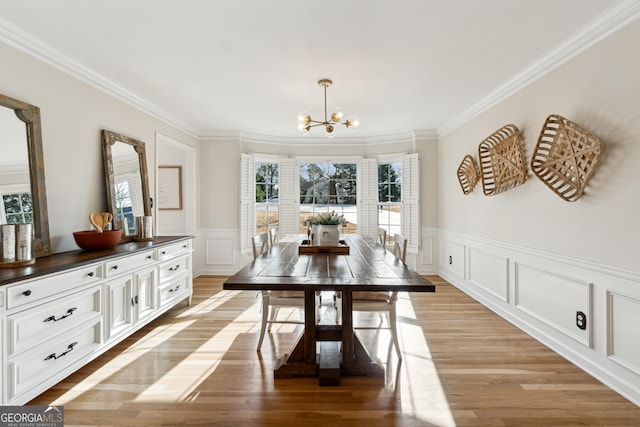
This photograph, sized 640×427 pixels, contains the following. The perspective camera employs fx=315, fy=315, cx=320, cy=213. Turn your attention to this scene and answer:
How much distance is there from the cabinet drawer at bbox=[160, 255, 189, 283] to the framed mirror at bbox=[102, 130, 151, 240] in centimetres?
50

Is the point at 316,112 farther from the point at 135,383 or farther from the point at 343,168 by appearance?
the point at 135,383

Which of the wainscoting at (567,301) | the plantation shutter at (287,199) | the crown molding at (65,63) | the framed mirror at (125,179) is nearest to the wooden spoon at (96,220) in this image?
the framed mirror at (125,179)

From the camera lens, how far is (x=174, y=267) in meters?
3.51

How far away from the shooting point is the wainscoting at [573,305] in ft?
6.70

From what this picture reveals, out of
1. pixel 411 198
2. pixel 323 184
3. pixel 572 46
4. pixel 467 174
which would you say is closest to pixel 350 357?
pixel 572 46

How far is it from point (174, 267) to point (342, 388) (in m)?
2.32

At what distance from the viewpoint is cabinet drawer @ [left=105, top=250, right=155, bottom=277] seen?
2.48 metres

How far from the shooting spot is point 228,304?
3904 millimetres

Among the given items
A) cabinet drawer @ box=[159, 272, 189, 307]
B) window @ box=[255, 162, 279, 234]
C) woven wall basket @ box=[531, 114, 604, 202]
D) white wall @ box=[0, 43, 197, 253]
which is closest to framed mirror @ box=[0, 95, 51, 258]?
white wall @ box=[0, 43, 197, 253]

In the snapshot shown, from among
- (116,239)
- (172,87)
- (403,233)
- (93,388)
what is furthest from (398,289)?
(403,233)

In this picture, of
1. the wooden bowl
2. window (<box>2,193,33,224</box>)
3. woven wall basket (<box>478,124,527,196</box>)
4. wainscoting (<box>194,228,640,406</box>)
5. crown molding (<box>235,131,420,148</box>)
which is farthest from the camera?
crown molding (<box>235,131,420,148</box>)

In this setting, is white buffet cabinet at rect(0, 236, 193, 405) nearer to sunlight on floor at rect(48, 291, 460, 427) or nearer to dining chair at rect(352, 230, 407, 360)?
sunlight on floor at rect(48, 291, 460, 427)

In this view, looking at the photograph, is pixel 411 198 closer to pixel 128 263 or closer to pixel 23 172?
pixel 128 263

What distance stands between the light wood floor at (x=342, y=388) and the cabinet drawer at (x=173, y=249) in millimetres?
752
